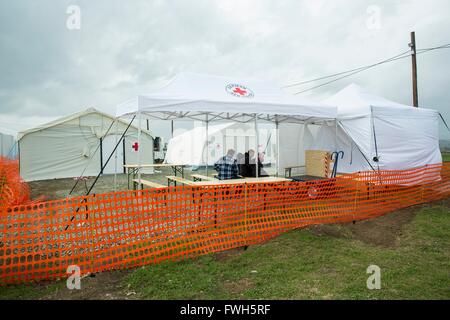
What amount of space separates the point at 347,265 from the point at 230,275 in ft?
5.43

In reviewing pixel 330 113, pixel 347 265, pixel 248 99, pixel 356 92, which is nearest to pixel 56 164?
pixel 248 99

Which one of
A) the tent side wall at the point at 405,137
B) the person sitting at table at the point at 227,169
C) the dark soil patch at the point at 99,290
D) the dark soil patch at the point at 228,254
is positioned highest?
the tent side wall at the point at 405,137

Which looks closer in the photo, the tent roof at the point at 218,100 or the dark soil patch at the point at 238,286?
the dark soil patch at the point at 238,286

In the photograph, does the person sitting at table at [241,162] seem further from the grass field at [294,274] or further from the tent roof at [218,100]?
the grass field at [294,274]

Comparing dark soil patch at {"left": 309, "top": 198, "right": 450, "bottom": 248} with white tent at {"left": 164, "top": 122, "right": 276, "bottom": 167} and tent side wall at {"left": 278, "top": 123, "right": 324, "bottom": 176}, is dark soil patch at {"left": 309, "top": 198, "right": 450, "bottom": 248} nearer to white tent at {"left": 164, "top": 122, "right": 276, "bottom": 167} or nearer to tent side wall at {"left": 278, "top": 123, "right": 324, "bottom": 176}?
tent side wall at {"left": 278, "top": 123, "right": 324, "bottom": 176}

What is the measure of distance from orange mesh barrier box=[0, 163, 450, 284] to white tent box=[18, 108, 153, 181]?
916 centimetres

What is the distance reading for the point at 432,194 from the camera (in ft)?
30.4

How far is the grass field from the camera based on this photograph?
3484 mm

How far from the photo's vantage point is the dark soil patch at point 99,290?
3432 millimetres

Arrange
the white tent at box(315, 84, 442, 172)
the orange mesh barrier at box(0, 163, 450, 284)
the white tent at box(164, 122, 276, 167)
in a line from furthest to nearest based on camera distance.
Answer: the white tent at box(164, 122, 276, 167)
the white tent at box(315, 84, 442, 172)
the orange mesh barrier at box(0, 163, 450, 284)

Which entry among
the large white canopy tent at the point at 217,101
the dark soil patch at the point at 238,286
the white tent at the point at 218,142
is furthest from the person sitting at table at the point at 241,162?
the white tent at the point at 218,142

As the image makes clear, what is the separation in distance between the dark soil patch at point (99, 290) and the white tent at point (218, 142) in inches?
606

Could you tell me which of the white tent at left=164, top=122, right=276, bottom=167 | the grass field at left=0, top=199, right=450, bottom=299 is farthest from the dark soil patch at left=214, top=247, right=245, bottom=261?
the white tent at left=164, top=122, right=276, bottom=167

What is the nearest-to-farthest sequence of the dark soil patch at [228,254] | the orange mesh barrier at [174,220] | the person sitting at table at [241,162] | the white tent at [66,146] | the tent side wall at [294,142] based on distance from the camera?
the orange mesh barrier at [174,220] → the dark soil patch at [228,254] → the person sitting at table at [241,162] → the tent side wall at [294,142] → the white tent at [66,146]
